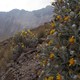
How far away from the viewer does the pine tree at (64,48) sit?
152 inches

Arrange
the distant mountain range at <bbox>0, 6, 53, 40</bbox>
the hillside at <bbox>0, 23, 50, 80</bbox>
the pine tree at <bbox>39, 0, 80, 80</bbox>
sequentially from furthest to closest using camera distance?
the distant mountain range at <bbox>0, 6, 53, 40</bbox> < the hillside at <bbox>0, 23, 50, 80</bbox> < the pine tree at <bbox>39, 0, 80, 80</bbox>

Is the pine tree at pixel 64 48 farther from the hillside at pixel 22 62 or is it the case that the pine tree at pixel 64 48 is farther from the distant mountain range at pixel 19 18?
the distant mountain range at pixel 19 18

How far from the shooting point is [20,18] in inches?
4124

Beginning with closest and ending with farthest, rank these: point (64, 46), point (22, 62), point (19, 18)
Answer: point (64, 46)
point (22, 62)
point (19, 18)

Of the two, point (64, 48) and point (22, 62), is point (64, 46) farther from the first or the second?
point (22, 62)

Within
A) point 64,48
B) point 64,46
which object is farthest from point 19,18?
point 64,48

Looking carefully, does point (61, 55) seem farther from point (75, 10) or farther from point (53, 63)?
point (75, 10)

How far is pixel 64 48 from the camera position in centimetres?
401

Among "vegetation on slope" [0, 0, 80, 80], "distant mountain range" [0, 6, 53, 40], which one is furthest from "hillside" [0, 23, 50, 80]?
"distant mountain range" [0, 6, 53, 40]

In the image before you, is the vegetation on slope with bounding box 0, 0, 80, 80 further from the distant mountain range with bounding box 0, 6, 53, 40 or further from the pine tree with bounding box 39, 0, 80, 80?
the distant mountain range with bounding box 0, 6, 53, 40

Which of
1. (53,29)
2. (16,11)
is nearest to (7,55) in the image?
(53,29)

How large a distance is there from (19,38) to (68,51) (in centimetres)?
418

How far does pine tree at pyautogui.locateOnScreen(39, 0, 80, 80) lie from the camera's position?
3.87 m

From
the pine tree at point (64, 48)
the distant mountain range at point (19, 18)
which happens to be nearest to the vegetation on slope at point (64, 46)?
the pine tree at point (64, 48)
